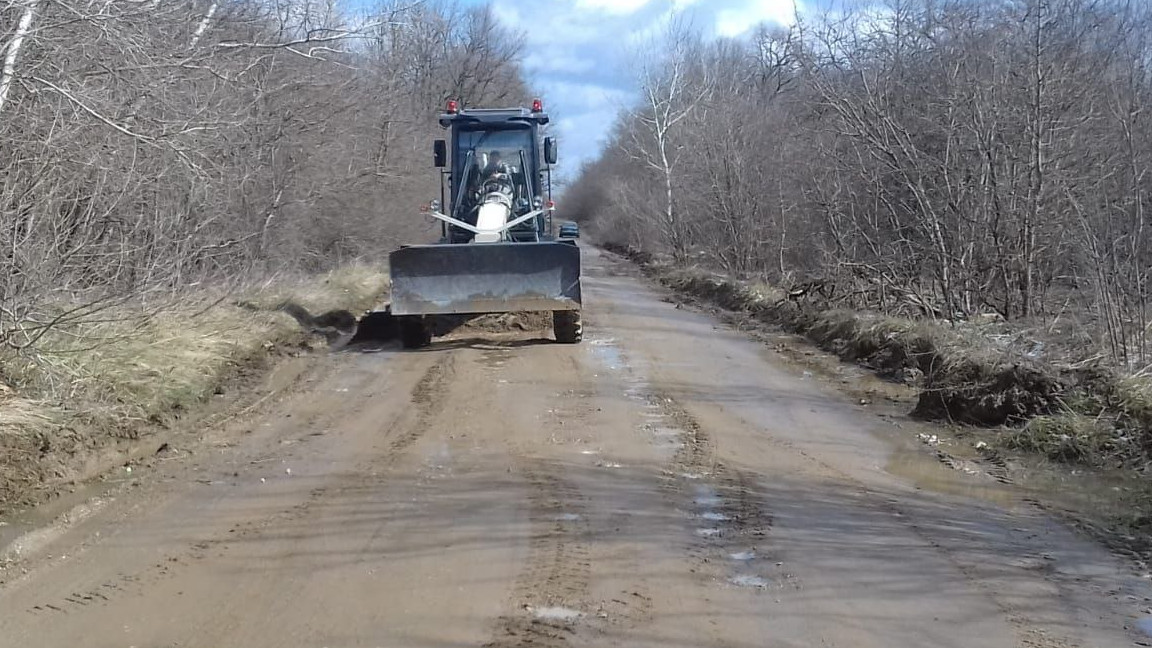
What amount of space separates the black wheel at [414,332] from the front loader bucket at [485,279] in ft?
1.76

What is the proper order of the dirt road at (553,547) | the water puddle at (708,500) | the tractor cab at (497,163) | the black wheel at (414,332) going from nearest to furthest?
the dirt road at (553,547) → the water puddle at (708,500) → the black wheel at (414,332) → the tractor cab at (497,163)

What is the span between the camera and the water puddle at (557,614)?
473 centimetres

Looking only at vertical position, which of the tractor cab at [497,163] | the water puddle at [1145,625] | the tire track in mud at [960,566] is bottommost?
the water puddle at [1145,625]

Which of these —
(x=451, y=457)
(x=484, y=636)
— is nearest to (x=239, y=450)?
(x=451, y=457)

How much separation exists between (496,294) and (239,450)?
5.94 metres

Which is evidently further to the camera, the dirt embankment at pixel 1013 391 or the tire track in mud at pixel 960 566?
the dirt embankment at pixel 1013 391

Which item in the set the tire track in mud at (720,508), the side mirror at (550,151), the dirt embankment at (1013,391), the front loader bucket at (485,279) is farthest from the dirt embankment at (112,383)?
the dirt embankment at (1013,391)

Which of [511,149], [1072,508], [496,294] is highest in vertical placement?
[511,149]

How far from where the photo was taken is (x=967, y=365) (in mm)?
10297

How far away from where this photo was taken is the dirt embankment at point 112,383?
24.4ft

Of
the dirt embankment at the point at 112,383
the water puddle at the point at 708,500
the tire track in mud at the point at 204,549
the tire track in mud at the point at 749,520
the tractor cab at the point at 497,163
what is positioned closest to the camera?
the tire track in mud at the point at 749,520

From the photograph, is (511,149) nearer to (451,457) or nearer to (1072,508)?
(451,457)

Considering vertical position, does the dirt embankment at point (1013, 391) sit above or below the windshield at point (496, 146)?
below

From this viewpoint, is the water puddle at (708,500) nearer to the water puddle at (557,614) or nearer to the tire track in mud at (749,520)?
the tire track in mud at (749,520)
